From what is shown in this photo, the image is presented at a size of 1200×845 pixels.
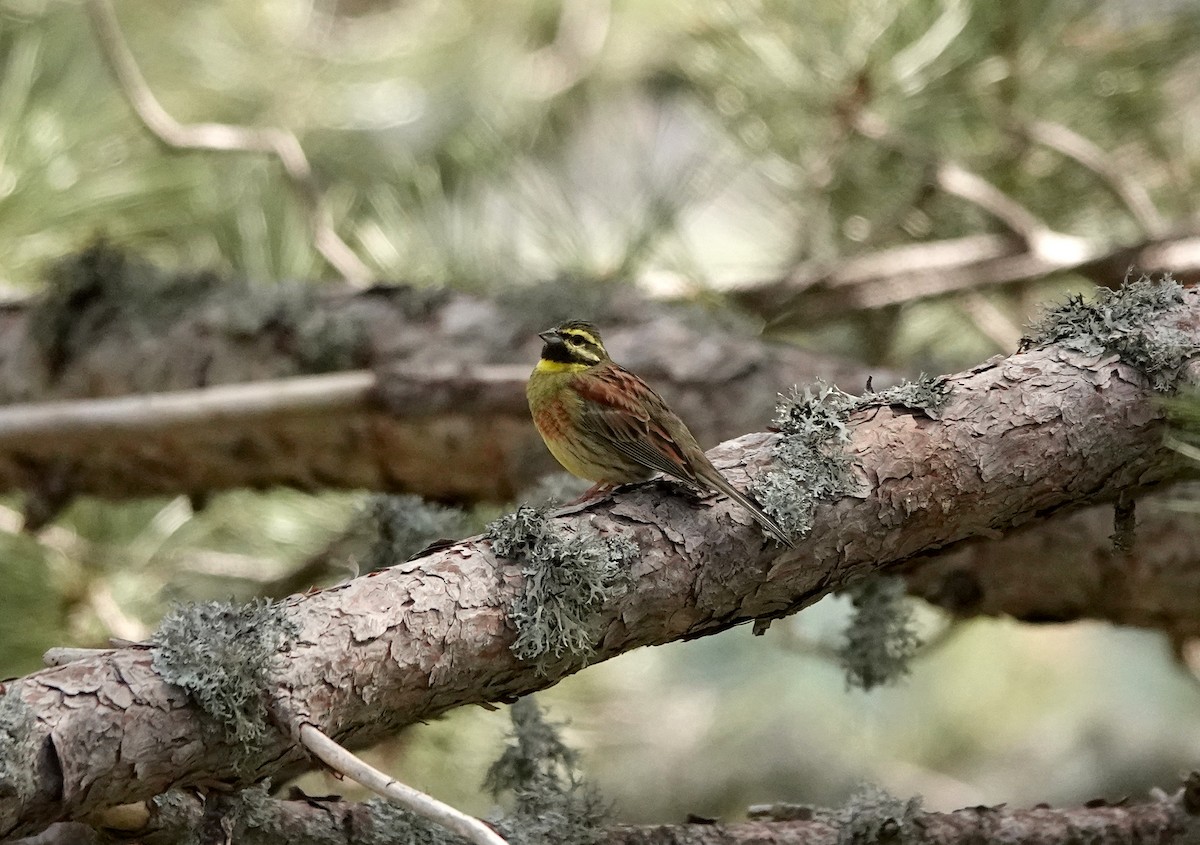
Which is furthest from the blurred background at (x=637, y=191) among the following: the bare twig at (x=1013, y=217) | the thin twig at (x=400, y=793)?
the thin twig at (x=400, y=793)

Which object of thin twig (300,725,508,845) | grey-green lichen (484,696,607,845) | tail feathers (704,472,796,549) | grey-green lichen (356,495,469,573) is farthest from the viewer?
Answer: grey-green lichen (356,495,469,573)

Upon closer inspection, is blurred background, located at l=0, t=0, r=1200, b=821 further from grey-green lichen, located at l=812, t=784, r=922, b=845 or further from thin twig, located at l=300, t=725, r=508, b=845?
thin twig, located at l=300, t=725, r=508, b=845

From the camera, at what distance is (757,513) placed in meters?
2.22

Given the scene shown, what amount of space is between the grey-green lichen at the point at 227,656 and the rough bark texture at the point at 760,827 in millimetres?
270

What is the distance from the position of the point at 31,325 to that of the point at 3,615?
1.04m

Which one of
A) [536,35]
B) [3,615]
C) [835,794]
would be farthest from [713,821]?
[536,35]

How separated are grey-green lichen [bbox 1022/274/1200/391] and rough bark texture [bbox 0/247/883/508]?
122 cm

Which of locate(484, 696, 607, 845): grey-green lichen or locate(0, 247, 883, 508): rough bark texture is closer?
locate(484, 696, 607, 845): grey-green lichen

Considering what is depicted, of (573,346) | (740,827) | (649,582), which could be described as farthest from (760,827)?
(573,346)

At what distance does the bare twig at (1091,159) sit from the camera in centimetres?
456

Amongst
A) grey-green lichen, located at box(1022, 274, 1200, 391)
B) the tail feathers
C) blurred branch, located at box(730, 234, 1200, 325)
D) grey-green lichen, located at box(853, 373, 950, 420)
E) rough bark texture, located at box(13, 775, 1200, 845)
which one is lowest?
rough bark texture, located at box(13, 775, 1200, 845)

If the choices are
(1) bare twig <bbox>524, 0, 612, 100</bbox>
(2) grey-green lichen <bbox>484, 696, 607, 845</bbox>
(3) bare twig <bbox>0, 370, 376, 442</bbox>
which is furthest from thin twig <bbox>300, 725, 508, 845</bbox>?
(1) bare twig <bbox>524, 0, 612, 100</bbox>

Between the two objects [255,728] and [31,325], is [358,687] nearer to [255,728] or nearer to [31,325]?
[255,728]

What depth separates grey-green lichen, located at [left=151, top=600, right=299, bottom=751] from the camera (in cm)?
181
